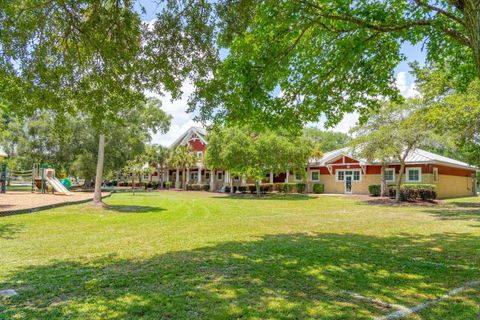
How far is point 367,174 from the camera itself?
102ft

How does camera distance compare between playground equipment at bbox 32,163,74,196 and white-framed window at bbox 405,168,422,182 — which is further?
white-framed window at bbox 405,168,422,182

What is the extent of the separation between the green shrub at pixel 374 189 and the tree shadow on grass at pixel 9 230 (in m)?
25.6

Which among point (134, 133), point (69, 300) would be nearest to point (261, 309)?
point (69, 300)

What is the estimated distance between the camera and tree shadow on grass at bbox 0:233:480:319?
379 centimetres

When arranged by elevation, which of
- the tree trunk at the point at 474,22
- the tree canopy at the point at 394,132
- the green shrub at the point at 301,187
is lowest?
the green shrub at the point at 301,187

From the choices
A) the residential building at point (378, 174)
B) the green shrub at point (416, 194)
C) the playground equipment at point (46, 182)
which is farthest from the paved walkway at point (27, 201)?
the green shrub at point (416, 194)

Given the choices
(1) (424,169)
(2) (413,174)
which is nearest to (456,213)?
(1) (424,169)

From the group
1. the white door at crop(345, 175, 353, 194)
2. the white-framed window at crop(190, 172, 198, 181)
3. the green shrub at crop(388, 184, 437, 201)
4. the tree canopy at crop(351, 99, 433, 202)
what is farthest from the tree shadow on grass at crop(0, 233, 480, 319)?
the white-framed window at crop(190, 172, 198, 181)

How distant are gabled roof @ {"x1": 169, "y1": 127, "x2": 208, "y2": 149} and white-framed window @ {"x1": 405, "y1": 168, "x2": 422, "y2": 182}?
24.6m

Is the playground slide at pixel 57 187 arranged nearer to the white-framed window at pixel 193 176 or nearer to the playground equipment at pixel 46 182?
the playground equipment at pixel 46 182

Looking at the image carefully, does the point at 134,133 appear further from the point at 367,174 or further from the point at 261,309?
the point at 261,309

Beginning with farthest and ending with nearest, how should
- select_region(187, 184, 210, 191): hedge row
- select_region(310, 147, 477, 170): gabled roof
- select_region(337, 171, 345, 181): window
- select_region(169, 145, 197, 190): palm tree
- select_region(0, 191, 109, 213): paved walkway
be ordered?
select_region(169, 145, 197, 190): palm tree, select_region(187, 184, 210, 191): hedge row, select_region(337, 171, 345, 181): window, select_region(310, 147, 477, 170): gabled roof, select_region(0, 191, 109, 213): paved walkway

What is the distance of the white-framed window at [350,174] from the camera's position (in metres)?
31.8

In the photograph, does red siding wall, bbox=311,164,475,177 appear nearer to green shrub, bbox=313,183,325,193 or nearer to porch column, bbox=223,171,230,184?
green shrub, bbox=313,183,325,193
